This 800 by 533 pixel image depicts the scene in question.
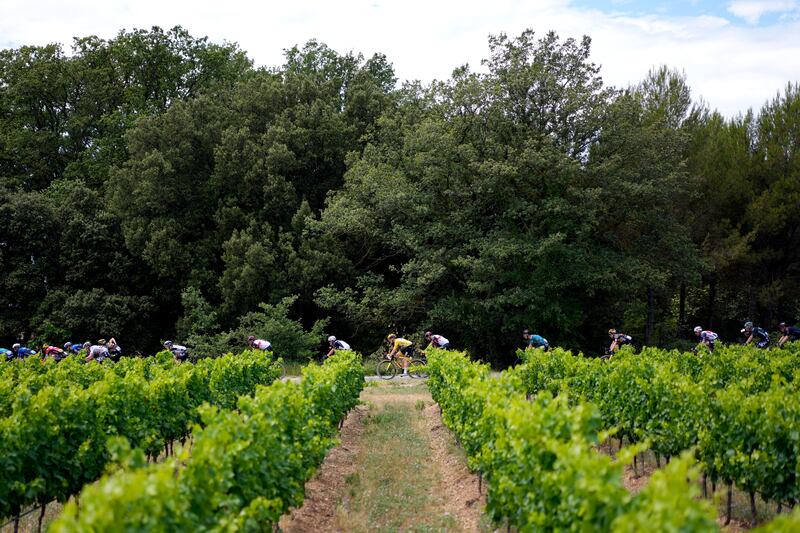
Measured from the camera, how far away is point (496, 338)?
106ft

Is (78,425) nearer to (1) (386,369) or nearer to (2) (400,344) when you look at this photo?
(2) (400,344)

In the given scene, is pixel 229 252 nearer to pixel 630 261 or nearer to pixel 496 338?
pixel 496 338

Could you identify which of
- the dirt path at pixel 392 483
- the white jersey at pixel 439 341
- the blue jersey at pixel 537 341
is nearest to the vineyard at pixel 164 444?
the dirt path at pixel 392 483

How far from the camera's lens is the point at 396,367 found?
25281mm

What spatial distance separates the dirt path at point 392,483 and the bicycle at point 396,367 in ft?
21.2

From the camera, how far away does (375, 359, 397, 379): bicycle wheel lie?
25.2 metres

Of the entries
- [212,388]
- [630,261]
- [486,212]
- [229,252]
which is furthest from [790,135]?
[212,388]

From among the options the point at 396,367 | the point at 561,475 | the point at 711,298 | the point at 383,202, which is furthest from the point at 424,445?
the point at 711,298

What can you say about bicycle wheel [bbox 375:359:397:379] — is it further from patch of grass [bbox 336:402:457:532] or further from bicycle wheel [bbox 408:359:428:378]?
patch of grass [bbox 336:402:457:532]

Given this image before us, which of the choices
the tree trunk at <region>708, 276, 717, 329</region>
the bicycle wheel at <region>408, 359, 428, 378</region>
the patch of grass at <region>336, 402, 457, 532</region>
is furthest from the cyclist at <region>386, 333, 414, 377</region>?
the tree trunk at <region>708, 276, 717, 329</region>

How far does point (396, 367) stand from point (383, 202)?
8681 millimetres

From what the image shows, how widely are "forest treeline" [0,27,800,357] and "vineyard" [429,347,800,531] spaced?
13536 mm

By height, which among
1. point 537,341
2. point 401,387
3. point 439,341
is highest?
point 537,341

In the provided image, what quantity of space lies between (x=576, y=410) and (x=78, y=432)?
270 inches
